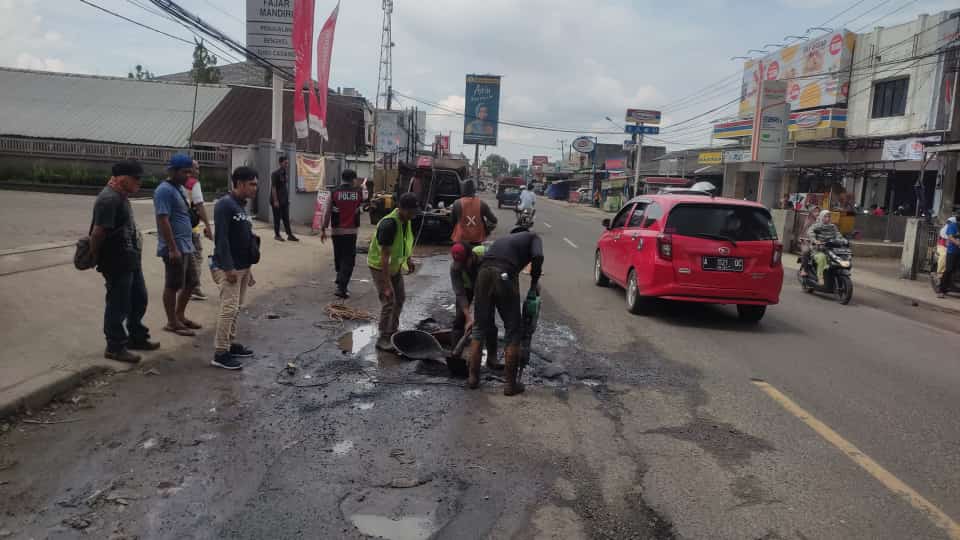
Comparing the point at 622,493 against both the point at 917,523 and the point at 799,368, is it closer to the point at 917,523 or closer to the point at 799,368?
the point at 917,523

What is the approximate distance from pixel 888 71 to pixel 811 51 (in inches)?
233

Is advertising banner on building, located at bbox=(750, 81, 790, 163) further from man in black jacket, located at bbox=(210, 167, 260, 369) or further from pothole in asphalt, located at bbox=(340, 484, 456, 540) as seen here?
pothole in asphalt, located at bbox=(340, 484, 456, 540)

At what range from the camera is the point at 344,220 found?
10.1m

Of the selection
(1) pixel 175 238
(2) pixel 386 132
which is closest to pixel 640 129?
(2) pixel 386 132

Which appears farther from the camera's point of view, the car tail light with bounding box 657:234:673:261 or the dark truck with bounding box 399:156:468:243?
the dark truck with bounding box 399:156:468:243

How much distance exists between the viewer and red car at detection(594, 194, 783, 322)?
8922mm

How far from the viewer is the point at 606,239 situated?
11.7m

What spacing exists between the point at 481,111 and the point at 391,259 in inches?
2353

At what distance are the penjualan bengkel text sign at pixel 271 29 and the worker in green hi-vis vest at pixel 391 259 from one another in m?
13.8

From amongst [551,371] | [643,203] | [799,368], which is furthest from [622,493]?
[643,203]

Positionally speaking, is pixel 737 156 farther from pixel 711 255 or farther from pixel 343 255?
pixel 343 255

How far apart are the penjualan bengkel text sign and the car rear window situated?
45.4 ft

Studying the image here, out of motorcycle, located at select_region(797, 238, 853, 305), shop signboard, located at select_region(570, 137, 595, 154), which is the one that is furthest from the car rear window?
shop signboard, located at select_region(570, 137, 595, 154)

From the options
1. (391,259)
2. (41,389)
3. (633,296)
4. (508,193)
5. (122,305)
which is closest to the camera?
(41,389)
